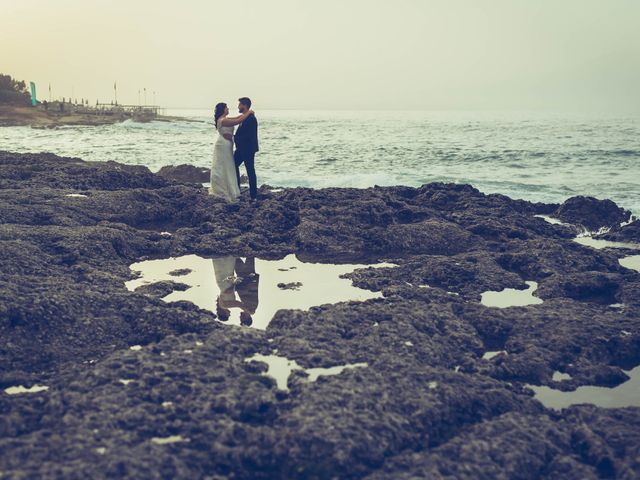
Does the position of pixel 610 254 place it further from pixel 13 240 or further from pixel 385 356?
pixel 13 240

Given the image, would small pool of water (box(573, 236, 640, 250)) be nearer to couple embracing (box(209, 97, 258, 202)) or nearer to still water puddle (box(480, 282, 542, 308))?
still water puddle (box(480, 282, 542, 308))

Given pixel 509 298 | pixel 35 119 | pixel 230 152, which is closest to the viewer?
pixel 509 298

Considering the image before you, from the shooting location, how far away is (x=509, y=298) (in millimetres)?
6664

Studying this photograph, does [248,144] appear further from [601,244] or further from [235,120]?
[601,244]

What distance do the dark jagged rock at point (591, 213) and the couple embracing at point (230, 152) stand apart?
21.3ft

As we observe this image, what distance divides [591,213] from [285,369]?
963cm

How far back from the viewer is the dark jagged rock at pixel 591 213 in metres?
11.8

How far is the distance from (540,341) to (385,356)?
4.96 feet

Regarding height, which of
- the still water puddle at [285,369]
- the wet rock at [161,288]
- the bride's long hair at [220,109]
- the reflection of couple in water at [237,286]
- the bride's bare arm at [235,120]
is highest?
the bride's long hair at [220,109]

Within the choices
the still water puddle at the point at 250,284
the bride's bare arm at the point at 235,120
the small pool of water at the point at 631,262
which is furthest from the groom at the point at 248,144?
the small pool of water at the point at 631,262

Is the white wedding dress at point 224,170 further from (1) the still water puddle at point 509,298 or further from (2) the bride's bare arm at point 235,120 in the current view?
(1) the still water puddle at point 509,298

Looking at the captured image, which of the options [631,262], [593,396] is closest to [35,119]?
[631,262]

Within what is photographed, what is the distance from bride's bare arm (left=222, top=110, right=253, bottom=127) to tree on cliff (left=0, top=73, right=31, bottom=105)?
197 feet

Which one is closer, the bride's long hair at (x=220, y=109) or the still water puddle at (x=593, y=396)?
the still water puddle at (x=593, y=396)
